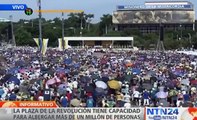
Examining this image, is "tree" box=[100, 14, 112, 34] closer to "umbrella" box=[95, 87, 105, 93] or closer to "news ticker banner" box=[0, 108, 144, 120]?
"umbrella" box=[95, 87, 105, 93]

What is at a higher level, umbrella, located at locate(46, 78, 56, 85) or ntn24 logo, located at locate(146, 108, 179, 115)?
umbrella, located at locate(46, 78, 56, 85)

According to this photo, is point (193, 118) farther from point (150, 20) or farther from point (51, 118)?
point (150, 20)

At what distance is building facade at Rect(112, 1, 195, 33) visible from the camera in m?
183

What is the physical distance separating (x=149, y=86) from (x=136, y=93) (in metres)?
1.43

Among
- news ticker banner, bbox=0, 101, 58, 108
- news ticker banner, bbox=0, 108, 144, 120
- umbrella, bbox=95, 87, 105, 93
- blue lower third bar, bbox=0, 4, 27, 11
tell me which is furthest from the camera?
blue lower third bar, bbox=0, 4, 27, 11

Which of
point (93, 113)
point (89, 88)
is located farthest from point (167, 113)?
point (89, 88)

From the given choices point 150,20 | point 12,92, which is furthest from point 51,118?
point 150,20

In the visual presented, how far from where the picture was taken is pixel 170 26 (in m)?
184

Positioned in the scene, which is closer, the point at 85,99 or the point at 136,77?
the point at 85,99

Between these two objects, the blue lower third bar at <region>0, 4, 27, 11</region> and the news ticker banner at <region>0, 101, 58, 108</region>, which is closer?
the news ticker banner at <region>0, 101, 58, 108</region>

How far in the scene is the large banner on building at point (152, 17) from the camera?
183 m

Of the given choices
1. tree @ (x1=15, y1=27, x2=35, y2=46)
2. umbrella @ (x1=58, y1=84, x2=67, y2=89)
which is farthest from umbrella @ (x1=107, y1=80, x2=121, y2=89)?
tree @ (x1=15, y1=27, x2=35, y2=46)

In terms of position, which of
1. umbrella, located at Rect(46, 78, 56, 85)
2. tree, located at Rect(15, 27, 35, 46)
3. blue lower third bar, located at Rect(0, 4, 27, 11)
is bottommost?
umbrella, located at Rect(46, 78, 56, 85)

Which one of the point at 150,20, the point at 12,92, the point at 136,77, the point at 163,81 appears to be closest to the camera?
the point at 12,92
